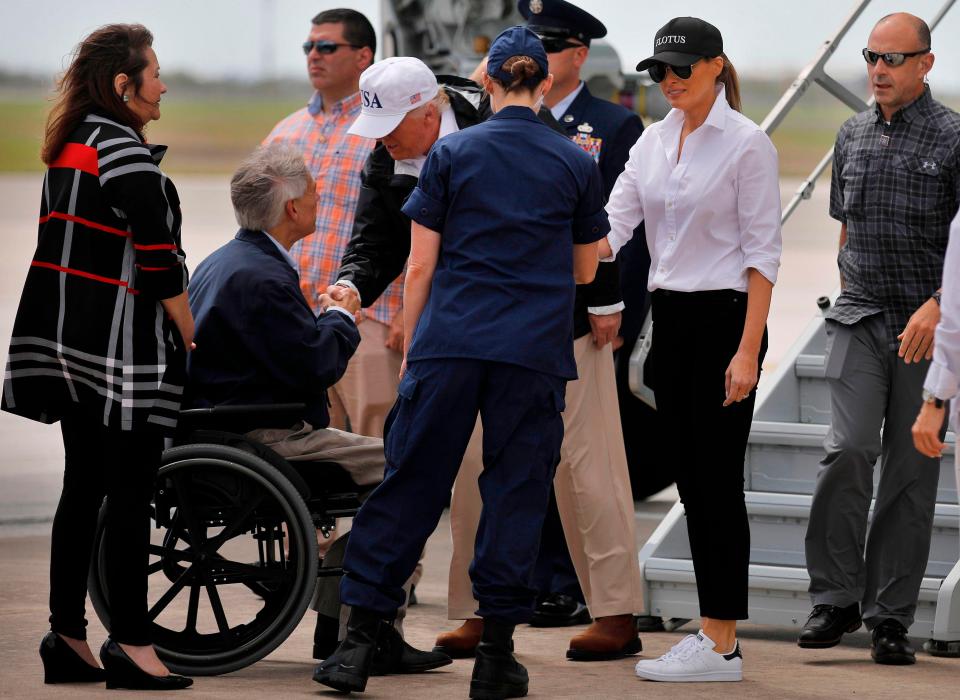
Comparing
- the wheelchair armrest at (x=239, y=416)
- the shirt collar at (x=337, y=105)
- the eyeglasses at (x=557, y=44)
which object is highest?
the eyeglasses at (x=557, y=44)

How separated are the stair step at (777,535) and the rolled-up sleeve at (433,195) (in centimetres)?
139

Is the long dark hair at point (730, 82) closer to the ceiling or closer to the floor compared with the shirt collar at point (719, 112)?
closer to the ceiling

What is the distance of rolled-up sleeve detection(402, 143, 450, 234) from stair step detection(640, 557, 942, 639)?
132cm

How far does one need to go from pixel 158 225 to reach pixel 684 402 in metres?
1.23

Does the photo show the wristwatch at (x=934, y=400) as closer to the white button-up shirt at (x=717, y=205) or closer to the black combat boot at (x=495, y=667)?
the white button-up shirt at (x=717, y=205)

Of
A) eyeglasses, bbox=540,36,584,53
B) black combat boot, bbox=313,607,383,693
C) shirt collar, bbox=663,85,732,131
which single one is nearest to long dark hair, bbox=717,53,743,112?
shirt collar, bbox=663,85,732,131

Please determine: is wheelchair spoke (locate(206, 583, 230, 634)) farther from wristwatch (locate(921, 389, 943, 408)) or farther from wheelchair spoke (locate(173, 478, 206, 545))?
wristwatch (locate(921, 389, 943, 408))

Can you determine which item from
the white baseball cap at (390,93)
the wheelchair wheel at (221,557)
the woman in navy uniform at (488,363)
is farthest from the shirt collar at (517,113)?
the wheelchair wheel at (221,557)

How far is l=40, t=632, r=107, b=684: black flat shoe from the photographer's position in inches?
145

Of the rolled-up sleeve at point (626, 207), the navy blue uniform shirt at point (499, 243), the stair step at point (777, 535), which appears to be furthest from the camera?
the stair step at point (777, 535)

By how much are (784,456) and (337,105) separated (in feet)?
5.63

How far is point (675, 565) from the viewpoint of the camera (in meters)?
4.43

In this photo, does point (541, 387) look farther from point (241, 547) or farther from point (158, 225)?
point (241, 547)

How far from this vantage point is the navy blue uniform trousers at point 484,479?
3.53 metres
